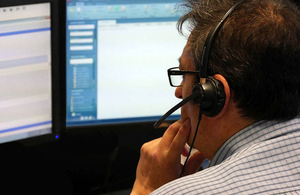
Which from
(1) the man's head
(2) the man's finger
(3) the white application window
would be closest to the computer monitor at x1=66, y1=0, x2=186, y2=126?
(3) the white application window

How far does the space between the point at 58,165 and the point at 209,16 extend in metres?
0.71

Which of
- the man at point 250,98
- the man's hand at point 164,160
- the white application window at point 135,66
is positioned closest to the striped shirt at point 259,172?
the man at point 250,98

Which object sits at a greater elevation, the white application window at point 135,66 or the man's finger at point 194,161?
the white application window at point 135,66

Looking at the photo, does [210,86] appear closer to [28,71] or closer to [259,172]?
[259,172]

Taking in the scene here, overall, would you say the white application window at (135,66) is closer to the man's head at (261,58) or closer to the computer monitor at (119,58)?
the computer monitor at (119,58)

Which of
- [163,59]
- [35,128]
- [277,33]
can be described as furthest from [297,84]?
[35,128]

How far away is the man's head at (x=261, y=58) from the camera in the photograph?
2.12 feet

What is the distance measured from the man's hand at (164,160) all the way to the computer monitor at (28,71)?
307 mm

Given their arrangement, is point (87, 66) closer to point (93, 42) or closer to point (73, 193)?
point (93, 42)

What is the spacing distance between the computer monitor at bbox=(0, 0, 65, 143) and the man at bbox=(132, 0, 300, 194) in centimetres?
41

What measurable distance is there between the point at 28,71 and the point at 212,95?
0.52m

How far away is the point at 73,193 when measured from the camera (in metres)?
1.12

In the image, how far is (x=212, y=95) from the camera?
0.67 m

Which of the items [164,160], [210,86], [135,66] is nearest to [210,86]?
[210,86]
